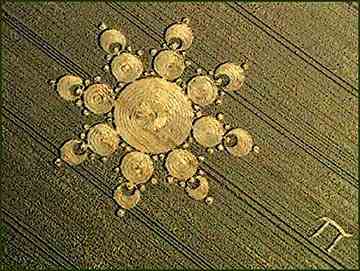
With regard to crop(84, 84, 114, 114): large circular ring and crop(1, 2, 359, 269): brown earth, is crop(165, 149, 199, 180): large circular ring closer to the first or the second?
crop(1, 2, 359, 269): brown earth

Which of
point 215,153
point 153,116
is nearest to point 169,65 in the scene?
point 153,116

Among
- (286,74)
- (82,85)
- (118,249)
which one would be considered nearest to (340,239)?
(286,74)

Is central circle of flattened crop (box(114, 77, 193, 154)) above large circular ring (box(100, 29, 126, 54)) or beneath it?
beneath

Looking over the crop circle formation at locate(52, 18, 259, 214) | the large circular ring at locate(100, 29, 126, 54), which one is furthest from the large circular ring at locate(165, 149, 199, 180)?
the large circular ring at locate(100, 29, 126, 54)

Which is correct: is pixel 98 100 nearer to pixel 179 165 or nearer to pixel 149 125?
pixel 149 125

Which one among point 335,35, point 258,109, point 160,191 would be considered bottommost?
point 160,191

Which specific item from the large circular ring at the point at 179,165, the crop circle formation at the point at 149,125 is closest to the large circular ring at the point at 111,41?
the crop circle formation at the point at 149,125

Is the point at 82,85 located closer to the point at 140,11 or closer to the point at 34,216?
the point at 140,11
